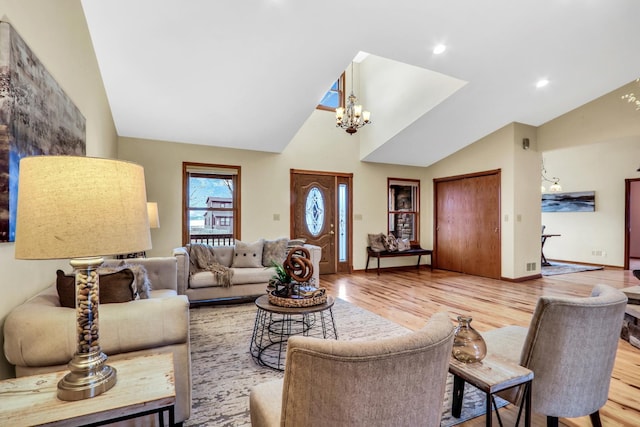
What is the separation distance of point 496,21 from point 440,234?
15.7 feet

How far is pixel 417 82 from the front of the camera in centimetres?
515

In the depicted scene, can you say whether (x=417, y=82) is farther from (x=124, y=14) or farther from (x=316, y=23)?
(x=124, y=14)

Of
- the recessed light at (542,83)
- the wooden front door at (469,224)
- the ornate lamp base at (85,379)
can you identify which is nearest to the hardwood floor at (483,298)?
the wooden front door at (469,224)

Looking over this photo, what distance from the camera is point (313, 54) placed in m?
3.50

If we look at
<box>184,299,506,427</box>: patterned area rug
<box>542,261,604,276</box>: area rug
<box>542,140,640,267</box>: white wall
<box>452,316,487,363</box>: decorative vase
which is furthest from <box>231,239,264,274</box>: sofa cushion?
<box>542,140,640,267</box>: white wall

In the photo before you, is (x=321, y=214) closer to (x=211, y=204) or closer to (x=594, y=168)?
(x=211, y=204)

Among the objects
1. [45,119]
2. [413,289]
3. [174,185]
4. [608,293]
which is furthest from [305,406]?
[174,185]

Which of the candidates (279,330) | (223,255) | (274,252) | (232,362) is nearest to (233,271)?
(223,255)

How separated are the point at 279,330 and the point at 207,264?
5.06 feet

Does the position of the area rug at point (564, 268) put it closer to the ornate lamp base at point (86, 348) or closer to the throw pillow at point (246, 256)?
the throw pillow at point (246, 256)

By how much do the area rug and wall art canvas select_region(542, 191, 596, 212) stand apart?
140 centimetres

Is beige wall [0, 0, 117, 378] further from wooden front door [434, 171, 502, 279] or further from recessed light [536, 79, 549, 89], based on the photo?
wooden front door [434, 171, 502, 279]

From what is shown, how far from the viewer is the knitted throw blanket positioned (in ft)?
13.2

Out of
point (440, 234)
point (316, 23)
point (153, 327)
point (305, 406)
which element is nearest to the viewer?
point (305, 406)
